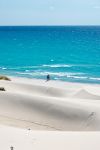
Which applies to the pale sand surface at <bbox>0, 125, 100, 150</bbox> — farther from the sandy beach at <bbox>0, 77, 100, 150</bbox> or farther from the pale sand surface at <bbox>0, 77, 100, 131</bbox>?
the pale sand surface at <bbox>0, 77, 100, 131</bbox>

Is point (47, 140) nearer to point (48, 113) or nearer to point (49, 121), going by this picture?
point (49, 121)

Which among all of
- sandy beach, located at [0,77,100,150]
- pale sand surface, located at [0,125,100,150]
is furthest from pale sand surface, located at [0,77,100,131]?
pale sand surface, located at [0,125,100,150]

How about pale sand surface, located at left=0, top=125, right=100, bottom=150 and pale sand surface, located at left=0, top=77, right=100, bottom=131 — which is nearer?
pale sand surface, located at left=0, top=125, right=100, bottom=150

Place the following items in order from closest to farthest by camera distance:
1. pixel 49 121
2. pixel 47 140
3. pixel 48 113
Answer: pixel 47 140 < pixel 49 121 < pixel 48 113

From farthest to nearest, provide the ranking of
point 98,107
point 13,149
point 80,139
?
point 98,107
point 80,139
point 13,149

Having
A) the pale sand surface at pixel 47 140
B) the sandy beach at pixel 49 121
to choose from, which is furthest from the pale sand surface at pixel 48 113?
the pale sand surface at pixel 47 140

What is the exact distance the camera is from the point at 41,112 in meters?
24.7

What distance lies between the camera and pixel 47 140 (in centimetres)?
1750

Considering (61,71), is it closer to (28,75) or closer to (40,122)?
(28,75)

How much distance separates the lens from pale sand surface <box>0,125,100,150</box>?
16.5 m

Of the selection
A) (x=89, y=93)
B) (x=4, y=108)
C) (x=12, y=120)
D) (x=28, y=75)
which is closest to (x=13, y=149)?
(x=12, y=120)

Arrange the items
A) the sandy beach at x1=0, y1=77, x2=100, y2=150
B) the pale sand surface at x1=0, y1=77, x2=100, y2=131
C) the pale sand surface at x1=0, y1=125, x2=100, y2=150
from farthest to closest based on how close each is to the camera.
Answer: the pale sand surface at x1=0, y1=77, x2=100, y2=131, the sandy beach at x1=0, y1=77, x2=100, y2=150, the pale sand surface at x1=0, y1=125, x2=100, y2=150

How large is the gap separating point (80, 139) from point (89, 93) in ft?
41.1

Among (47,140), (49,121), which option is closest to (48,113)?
(49,121)
